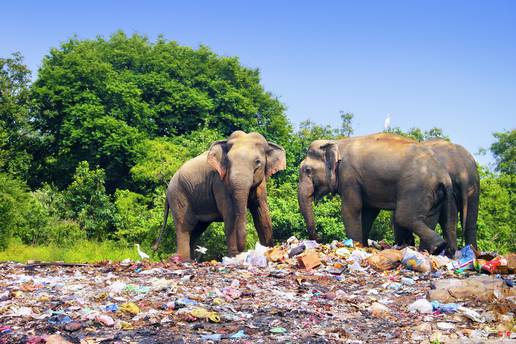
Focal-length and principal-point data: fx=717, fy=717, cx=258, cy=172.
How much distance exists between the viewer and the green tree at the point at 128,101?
29.4 metres

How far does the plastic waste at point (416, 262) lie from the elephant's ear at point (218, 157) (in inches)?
160

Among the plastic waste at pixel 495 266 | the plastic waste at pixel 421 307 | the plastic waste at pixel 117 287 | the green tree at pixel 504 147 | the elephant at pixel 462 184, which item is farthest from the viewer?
the green tree at pixel 504 147

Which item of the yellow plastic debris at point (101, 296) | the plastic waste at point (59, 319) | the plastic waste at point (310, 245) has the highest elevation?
the plastic waste at point (310, 245)

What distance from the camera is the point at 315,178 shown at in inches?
559

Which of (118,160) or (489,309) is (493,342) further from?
(118,160)

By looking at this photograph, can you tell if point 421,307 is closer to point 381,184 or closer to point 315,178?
point 381,184

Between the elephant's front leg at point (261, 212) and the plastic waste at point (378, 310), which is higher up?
the elephant's front leg at point (261, 212)

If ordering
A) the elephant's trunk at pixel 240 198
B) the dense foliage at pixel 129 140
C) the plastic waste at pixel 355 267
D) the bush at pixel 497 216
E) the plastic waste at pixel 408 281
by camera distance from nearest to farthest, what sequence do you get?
the plastic waste at pixel 408 281
the plastic waste at pixel 355 267
the elephant's trunk at pixel 240 198
the bush at pixel 497 216
the dense foliage at pixel 129 140

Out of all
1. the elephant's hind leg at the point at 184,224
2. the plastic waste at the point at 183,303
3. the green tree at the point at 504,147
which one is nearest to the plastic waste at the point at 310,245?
the elephant's hind leg at the point at 184,224


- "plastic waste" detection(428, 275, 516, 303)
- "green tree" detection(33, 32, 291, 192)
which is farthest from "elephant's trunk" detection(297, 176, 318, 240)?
"green tree" detection(33, 32, 291, 192)

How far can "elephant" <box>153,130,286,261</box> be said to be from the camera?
1336 cm

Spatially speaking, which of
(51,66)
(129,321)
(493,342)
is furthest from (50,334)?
(51,66)

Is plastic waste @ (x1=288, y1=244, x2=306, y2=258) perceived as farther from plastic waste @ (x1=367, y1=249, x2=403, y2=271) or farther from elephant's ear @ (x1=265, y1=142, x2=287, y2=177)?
elephant's ear @ (x1=265, y1=142, x2=287, y2=177)

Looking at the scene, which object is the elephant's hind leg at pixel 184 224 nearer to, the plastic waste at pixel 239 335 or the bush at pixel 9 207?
the bush at pixel 9 207
